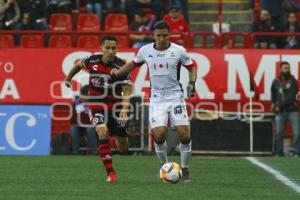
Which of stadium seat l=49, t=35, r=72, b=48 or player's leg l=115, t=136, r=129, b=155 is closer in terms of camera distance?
player's leg l=115, t=136, r=129, b=155

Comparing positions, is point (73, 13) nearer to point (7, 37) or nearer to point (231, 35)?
point (7, 37)

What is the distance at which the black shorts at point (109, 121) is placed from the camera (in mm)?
13680

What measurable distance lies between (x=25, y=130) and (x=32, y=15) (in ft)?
11.4

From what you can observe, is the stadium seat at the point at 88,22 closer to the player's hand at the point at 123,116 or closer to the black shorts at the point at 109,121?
the black shorts at the point at 109,121

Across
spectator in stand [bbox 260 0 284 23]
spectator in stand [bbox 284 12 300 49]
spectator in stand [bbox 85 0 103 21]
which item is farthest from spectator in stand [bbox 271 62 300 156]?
spectator in stand [bbox 85 0 103 21]

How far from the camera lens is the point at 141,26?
23.2 metres

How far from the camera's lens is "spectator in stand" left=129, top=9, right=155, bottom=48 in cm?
2288

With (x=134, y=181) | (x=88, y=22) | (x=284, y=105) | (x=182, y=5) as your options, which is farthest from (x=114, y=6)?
(x=134, y=181)

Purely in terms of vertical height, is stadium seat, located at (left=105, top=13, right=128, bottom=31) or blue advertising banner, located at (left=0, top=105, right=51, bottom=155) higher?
A: stadium seat, located at (left=105, top=13, right=128, bottom=31)

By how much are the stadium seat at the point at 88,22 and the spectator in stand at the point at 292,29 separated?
4.70 m

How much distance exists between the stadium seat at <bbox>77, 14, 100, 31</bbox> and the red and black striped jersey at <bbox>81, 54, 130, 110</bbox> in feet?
30.9

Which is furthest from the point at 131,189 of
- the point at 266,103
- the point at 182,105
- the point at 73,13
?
the point at 73,13

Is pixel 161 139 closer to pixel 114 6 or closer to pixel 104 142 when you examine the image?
pixel 104 142

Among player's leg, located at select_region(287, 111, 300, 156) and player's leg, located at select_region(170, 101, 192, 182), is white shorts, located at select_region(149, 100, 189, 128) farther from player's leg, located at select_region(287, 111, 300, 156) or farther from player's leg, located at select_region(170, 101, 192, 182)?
player's leg, located at select_region(287, 111, 300, 156)
